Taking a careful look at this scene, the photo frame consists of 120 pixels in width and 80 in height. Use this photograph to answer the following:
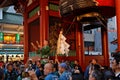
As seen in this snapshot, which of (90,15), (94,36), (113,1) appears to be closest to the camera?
(113,1)

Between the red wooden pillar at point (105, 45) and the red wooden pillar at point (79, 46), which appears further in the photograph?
the red wooden pillar at point (105, 45)

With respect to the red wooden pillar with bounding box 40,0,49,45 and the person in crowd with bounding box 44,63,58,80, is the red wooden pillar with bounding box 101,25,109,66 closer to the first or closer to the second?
the red wooden pillar with bounding box 40,0,49,45

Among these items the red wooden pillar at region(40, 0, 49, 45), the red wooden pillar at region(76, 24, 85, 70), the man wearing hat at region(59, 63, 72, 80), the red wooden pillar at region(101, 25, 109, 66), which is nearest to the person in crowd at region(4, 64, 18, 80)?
the red wooden pillar at region(40, 0, 49, 45)

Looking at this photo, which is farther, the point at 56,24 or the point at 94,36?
the point at 94,36

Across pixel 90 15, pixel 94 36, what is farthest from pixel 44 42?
pixel 94 36

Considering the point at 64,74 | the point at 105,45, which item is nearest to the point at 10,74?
the point at 64,74

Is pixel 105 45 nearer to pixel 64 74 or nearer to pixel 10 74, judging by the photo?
pixel 10 74

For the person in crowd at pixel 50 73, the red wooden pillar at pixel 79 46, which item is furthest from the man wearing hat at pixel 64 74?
the red wooden pillar at pixel 79 46

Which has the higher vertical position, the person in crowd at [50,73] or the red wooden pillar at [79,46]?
the red wooden pillar at [79,46]

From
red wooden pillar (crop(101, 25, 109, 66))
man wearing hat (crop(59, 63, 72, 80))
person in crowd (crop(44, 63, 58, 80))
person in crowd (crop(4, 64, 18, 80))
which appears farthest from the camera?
red wooden pillar (crop(101, 25, 109, 66))

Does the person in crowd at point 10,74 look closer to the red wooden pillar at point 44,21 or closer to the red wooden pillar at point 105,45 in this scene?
the red wooden pillar at point 44,21

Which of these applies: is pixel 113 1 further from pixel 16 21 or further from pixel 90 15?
pixel 16 21

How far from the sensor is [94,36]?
2994 centimetres

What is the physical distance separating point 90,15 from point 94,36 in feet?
73.8
